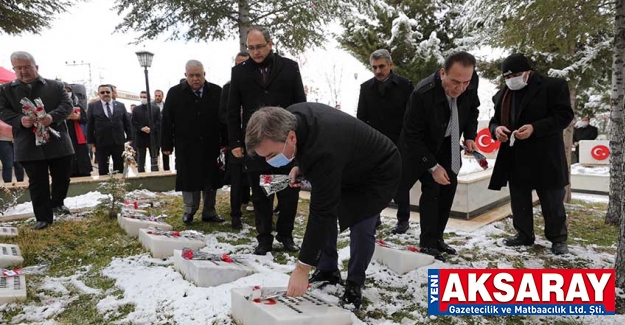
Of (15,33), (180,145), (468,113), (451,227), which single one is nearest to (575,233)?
(451,227)

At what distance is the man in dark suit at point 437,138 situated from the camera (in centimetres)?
323

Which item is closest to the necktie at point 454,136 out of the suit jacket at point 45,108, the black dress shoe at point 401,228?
the black dress shoe at point 401,228

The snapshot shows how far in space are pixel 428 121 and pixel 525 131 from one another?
0.90 metres

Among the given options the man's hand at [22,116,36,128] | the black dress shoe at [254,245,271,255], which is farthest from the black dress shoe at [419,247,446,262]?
the man's hand at [22,116,36,128]

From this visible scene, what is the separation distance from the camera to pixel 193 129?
181 inches

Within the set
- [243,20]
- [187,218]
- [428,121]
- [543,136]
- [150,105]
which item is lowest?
[187,218]

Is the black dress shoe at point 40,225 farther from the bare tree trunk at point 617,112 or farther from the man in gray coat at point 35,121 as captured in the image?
the bare tree trunk at point 617,112

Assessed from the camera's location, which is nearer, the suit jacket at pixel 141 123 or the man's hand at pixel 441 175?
the man's hand at pixel 441 175

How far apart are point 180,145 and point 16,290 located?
2168 millimetres

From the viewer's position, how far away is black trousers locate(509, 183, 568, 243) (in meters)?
3.65

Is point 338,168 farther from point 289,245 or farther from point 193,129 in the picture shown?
point 193,129

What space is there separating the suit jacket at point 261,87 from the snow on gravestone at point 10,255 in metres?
2.16

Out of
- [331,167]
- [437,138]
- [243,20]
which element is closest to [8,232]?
[331,167]

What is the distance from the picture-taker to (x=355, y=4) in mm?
8500
